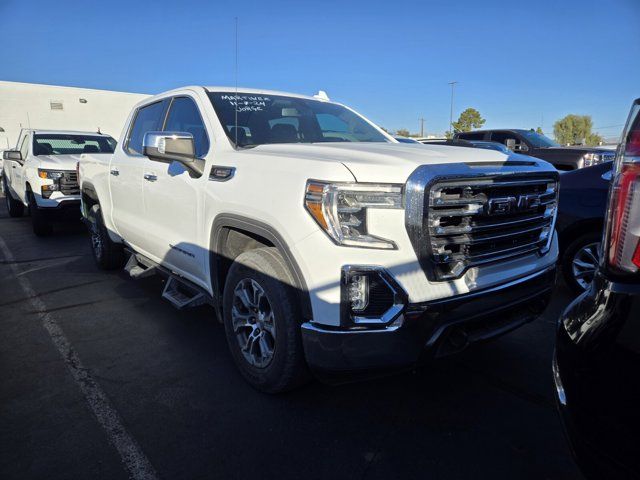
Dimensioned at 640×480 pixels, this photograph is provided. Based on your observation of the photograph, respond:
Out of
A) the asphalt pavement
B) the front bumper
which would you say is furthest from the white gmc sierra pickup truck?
the front bumper

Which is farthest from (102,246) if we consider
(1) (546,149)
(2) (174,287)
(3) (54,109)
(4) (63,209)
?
(3) (54,109)

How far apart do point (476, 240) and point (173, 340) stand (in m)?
2.56

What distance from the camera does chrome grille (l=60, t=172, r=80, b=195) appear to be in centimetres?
784

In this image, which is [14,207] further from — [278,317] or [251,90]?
[278,317]

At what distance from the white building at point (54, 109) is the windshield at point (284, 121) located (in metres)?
24.6

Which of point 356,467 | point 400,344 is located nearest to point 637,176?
→ point 400,344

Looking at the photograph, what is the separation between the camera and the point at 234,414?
2.66 m

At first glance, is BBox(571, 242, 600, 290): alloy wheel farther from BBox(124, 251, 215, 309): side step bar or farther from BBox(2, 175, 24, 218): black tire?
BBox(2, 175, 24, 218): black tire

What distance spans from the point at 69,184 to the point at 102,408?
6.35 m

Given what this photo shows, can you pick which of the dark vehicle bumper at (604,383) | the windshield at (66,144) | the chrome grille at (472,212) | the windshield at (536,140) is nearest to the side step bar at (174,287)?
the chrome grille at (472,212)

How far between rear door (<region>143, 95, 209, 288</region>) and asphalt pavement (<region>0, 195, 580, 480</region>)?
2.22 feet

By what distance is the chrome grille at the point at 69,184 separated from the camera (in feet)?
25.7

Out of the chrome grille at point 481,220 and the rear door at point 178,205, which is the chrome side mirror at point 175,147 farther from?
the chrome grille at point 481,220

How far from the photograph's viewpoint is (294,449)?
236 centimetres
